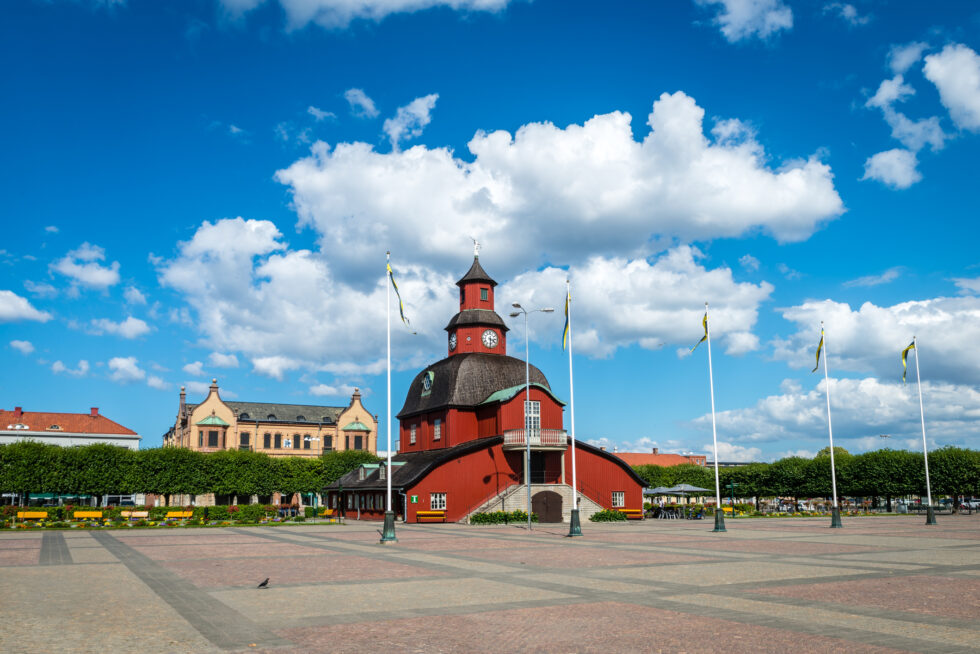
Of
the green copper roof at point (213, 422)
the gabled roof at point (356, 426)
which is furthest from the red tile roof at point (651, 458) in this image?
the green copper roof at point (213, 422)

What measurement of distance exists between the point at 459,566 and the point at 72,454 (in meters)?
56.0

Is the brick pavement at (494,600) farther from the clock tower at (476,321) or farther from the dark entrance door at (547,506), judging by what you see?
the clock tower at (476,321)

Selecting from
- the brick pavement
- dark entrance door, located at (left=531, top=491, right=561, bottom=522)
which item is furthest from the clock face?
the brick pavement

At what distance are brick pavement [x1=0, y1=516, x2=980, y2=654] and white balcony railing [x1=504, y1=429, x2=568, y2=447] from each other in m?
25.5

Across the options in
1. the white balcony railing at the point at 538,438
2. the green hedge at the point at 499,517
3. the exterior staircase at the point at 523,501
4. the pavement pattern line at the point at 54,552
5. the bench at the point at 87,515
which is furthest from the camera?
the white balcony railing at the point at 538,438

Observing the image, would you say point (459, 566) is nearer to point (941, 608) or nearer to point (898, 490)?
point (941, 608)

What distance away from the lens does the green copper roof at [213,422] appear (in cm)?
9456

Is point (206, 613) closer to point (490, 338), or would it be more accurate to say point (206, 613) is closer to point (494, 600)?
point (494, 600)

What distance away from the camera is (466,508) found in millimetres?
52656

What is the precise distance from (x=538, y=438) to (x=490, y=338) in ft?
41.1

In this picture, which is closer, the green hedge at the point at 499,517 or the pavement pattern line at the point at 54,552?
the pavement pattern line at the point at 54,552

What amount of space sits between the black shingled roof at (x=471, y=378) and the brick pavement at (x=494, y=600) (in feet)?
103

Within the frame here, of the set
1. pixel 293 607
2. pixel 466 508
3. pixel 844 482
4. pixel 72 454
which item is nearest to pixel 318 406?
pixel 72 454

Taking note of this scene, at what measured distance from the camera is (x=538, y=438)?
174 feet
